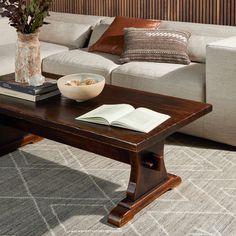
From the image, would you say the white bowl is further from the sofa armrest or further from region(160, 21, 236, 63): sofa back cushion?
region(160, 21, 236, 63): sofa back cushion

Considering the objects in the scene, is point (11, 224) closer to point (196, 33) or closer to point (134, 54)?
point (134, 54)

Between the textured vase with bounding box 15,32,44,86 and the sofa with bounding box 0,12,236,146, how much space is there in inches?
28.3

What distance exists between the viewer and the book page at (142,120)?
6.89ft

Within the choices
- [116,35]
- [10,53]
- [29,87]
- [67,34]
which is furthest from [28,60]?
[67,34]

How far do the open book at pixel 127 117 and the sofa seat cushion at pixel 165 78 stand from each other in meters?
0.79

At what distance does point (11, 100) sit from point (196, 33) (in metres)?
1.71

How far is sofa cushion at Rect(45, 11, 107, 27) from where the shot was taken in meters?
4.40

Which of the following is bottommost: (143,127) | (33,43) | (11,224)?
(11,224)

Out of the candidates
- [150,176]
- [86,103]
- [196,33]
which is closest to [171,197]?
[150,176]

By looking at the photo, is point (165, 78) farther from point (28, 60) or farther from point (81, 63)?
point (28, 60)

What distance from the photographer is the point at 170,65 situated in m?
3.38

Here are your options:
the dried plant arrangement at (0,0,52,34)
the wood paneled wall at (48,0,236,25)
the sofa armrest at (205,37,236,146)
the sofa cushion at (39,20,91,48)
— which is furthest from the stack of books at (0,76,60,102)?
the wood paneled wall at (48,0,236,25)

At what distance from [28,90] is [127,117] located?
2.17 ft

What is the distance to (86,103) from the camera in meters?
2.52
